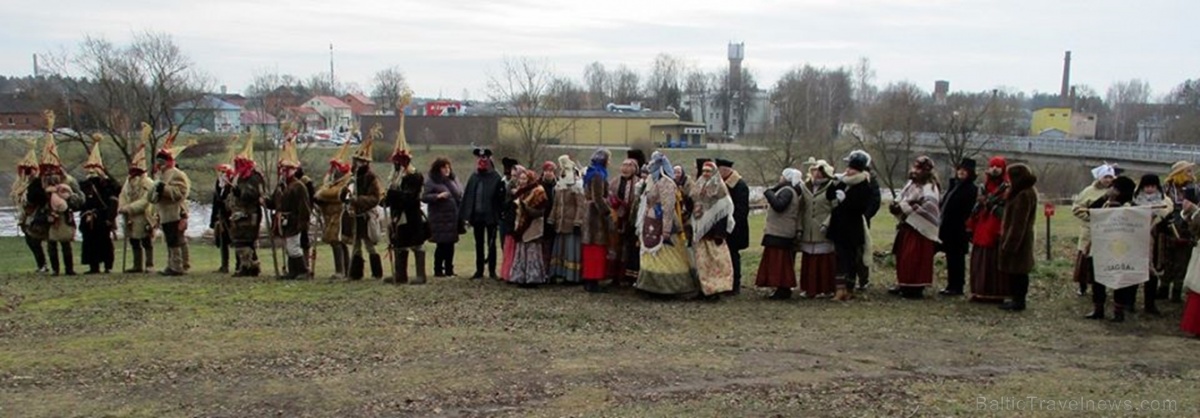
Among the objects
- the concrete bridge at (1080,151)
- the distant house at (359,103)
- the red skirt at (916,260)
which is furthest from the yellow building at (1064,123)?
the red skirt at (916,260)

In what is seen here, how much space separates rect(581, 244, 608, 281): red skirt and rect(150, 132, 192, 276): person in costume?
18.0 feet

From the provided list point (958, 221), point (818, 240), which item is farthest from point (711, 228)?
point (958, 221)

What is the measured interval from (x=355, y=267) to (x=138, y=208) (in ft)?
10.4

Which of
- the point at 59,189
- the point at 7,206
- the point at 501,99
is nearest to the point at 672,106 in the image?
the point at 501,99

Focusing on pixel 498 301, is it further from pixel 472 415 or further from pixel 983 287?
pixel 983 287

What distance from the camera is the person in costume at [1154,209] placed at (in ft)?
30.2

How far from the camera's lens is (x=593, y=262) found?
10719mm

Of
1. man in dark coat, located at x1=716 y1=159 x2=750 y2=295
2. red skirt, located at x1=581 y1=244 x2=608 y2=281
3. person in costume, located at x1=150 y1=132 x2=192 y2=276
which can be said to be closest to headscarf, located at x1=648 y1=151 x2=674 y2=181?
man in dark coat, located at x1=716 y1=159 x2=750 y2=295

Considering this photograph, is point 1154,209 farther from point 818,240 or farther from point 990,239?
point 818,240

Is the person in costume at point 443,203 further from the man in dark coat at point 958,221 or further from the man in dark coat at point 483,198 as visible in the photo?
the man in dark coat at point 958,221

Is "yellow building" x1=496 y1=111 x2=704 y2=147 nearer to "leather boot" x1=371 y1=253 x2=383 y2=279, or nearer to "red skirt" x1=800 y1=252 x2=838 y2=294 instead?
"leather boot" x1=371 y1=253 x2=383 y2=279

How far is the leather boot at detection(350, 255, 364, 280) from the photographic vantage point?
11711 millimetres

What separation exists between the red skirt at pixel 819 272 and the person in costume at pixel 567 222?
8.31 feet

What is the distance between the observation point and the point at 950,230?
34.3ft
